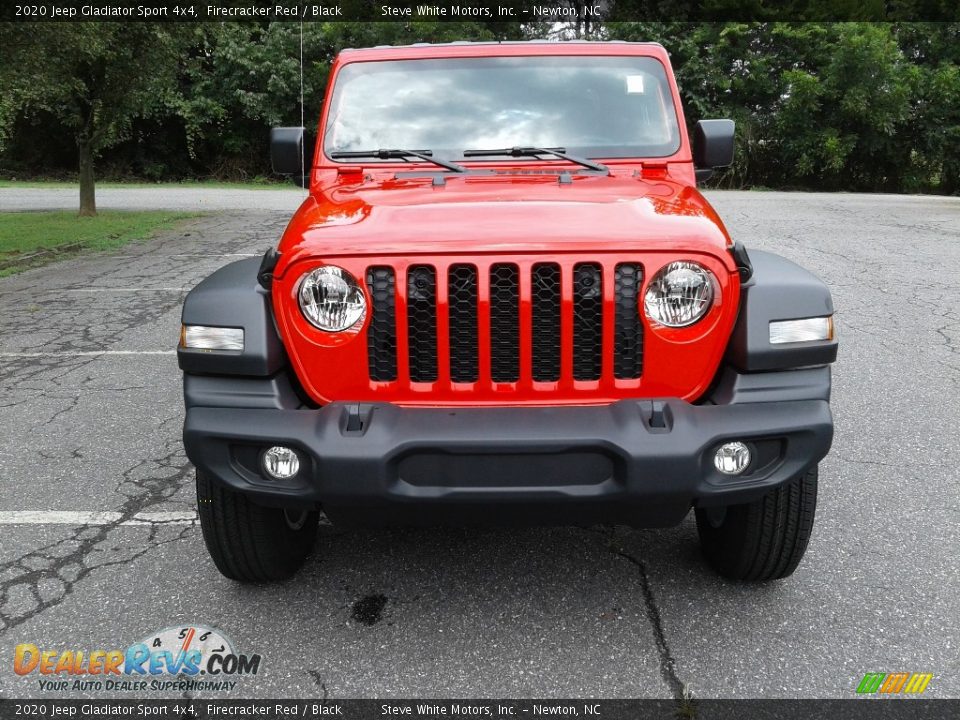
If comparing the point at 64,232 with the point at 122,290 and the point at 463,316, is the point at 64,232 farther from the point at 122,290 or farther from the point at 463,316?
the point at 463,316

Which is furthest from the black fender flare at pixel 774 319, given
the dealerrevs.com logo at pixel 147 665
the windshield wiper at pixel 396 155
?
the dealerrevs.com logo at pixel 147 665

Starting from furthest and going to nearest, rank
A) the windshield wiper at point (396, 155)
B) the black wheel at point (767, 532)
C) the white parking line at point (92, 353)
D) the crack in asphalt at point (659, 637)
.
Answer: the white parking line at point (92, 353), the windshield wiper at point (396, 155), the black wheel at point (767, 532), the crack in asphalt at point (659, 637)

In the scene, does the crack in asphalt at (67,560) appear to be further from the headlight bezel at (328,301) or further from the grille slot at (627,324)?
the grille slot at (627,324)

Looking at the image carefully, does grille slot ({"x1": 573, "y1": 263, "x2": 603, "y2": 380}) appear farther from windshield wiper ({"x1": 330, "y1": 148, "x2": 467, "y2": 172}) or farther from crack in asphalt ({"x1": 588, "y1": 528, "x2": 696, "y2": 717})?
windshield wiper ({"x1": 330, "y1": 148, "x2": 467, "y2": 172})

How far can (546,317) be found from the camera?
2430mm

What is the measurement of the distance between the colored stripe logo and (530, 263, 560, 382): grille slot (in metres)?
1.27

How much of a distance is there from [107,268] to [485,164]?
8557 millimetres

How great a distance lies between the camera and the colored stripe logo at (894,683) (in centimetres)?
242

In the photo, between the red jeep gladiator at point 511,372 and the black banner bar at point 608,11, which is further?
the black banner bar at point 608,11

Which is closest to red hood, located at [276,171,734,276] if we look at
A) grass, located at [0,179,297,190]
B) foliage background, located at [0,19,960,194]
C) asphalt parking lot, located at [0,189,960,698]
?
asphalt parking lot, located at [0,189,960,698]

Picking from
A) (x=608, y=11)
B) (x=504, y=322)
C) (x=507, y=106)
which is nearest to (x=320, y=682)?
(x=504, y=322)

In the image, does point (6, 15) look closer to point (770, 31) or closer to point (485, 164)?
point (485, 164)

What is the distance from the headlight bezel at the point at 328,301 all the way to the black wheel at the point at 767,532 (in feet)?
4.53

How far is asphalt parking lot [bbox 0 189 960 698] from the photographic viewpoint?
253 cm
